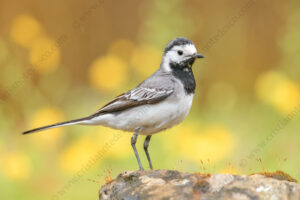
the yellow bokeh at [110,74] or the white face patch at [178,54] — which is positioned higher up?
A: the yellow bokeh at [110,74]

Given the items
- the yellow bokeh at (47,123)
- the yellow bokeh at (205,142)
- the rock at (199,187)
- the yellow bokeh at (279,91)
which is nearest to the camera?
the rock at (199,187)

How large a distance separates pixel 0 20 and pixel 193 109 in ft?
11.3

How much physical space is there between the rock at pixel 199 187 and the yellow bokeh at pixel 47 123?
268 centimetres

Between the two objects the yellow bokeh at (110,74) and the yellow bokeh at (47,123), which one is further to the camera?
the yellow bokeh at (110,74)

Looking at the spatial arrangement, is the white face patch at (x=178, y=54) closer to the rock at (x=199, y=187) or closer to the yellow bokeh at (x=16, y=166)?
the rock at (x=199, y=187)

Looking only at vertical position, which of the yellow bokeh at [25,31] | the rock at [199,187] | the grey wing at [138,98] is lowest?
the rock at [199,187]

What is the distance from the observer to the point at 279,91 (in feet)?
23.7

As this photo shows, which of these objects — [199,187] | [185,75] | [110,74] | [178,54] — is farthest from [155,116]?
[110,74]

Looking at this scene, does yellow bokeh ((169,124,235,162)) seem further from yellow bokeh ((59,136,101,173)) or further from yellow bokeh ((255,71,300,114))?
yellow bokeh ((59,136,101,173))

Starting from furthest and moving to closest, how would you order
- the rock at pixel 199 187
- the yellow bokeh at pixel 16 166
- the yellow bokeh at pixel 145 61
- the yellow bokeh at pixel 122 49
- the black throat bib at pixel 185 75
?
1. the yellow bokeh at pixel 122 49
2. the yellow bokeh at pixel 145 61
3. the yellow bokeh at pixel 16 166
4. the black throat bib at pixel 185 75
5. the rock at pixel 199 187

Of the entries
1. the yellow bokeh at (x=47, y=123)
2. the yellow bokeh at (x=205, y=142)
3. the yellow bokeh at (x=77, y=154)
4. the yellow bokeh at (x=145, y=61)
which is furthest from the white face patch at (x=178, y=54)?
the yellow bokeh at (x=47, y=123)

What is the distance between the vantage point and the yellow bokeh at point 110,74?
7.31 m

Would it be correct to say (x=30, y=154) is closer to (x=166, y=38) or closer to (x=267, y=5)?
(x=166, y=38)

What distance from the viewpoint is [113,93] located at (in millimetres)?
7398
